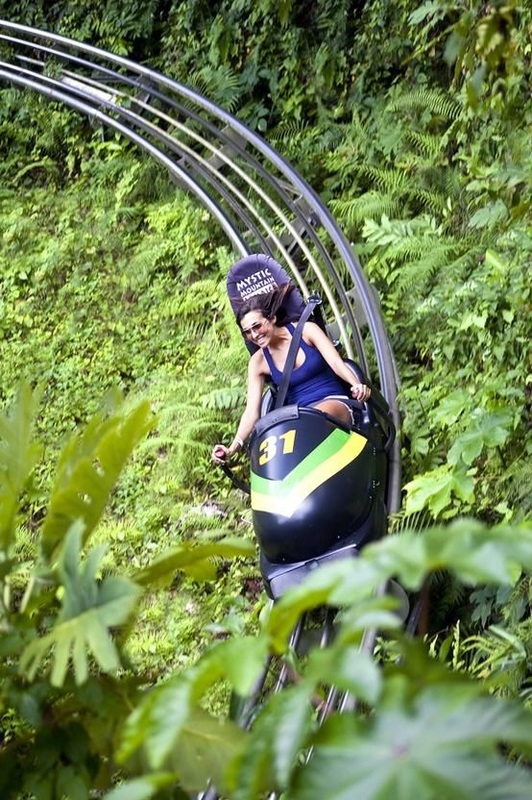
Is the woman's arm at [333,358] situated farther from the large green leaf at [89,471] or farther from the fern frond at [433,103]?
the large green leaf at [89,471]

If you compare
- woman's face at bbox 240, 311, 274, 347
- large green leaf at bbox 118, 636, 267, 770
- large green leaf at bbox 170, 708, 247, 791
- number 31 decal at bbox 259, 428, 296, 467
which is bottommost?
number 31 decal at bbox 259, 428, 296, 467

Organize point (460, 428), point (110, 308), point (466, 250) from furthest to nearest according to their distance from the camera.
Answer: point (110, 308)
point (466, 250)
point (460, 428)

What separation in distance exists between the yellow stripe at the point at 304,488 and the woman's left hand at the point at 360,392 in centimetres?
42

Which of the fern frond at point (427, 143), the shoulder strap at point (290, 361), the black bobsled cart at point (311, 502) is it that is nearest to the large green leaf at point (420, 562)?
the black bobsled cart at point (311, 502)

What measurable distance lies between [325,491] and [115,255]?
446cm

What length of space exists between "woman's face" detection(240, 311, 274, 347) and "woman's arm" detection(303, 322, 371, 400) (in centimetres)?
19

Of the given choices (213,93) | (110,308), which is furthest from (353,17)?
(110,308)

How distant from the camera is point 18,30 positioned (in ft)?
27.9

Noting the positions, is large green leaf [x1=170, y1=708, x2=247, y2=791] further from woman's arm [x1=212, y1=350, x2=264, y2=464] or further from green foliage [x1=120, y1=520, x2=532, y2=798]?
woman's arm [x1=212, y1=350, x2=264, y2=464]

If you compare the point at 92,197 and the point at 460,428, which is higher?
the point at 92,197

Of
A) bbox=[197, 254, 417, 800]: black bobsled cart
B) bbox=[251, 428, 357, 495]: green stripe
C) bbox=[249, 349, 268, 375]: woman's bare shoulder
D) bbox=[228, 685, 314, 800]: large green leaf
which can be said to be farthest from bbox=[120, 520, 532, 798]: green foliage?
bbox=[249, 349, 268, 375]: woman's bare shoulder

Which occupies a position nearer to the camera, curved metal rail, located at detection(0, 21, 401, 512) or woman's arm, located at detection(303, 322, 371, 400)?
woman's arm, located at detection(303, 322, 371, 400)

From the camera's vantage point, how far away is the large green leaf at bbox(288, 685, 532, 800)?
690mm

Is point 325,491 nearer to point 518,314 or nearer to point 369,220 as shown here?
point 518,314
